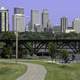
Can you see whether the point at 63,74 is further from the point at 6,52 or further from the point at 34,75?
the point at 6,52

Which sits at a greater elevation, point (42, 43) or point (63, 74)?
point (63, 74)

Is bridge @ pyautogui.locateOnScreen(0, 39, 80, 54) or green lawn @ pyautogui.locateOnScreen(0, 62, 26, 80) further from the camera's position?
bridge @ pyautogui.locateOnScreen(0, 39, 80, 54)

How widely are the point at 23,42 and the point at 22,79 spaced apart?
4166 inches

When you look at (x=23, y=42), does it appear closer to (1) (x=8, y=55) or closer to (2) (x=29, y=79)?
(1) (x=8, y=55)

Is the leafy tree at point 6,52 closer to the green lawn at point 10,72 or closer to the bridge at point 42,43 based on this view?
the bridge at point 42,43

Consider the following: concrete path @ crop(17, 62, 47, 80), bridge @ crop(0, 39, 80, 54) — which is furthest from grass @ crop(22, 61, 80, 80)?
bridge @ crop(0, 39, 80, 54)

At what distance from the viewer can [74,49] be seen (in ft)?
505

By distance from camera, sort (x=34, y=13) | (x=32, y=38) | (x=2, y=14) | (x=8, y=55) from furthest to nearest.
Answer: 1. (x=34, y=13)
2. (x=2, y=14)
3. (x=32, y=38)
4. (x=8, y=55)

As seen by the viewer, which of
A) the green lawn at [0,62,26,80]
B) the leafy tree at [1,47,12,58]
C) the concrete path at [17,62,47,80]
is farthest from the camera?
the leafy tree at [1,47,12,58]

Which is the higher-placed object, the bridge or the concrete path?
the concrete path

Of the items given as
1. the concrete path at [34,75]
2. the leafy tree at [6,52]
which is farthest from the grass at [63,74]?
the leafy tree at [6,52]

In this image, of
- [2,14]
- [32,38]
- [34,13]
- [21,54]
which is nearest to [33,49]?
[32,38]

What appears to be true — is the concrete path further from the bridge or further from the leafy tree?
the bridge

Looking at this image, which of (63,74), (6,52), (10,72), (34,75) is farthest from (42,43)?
(34,75)
